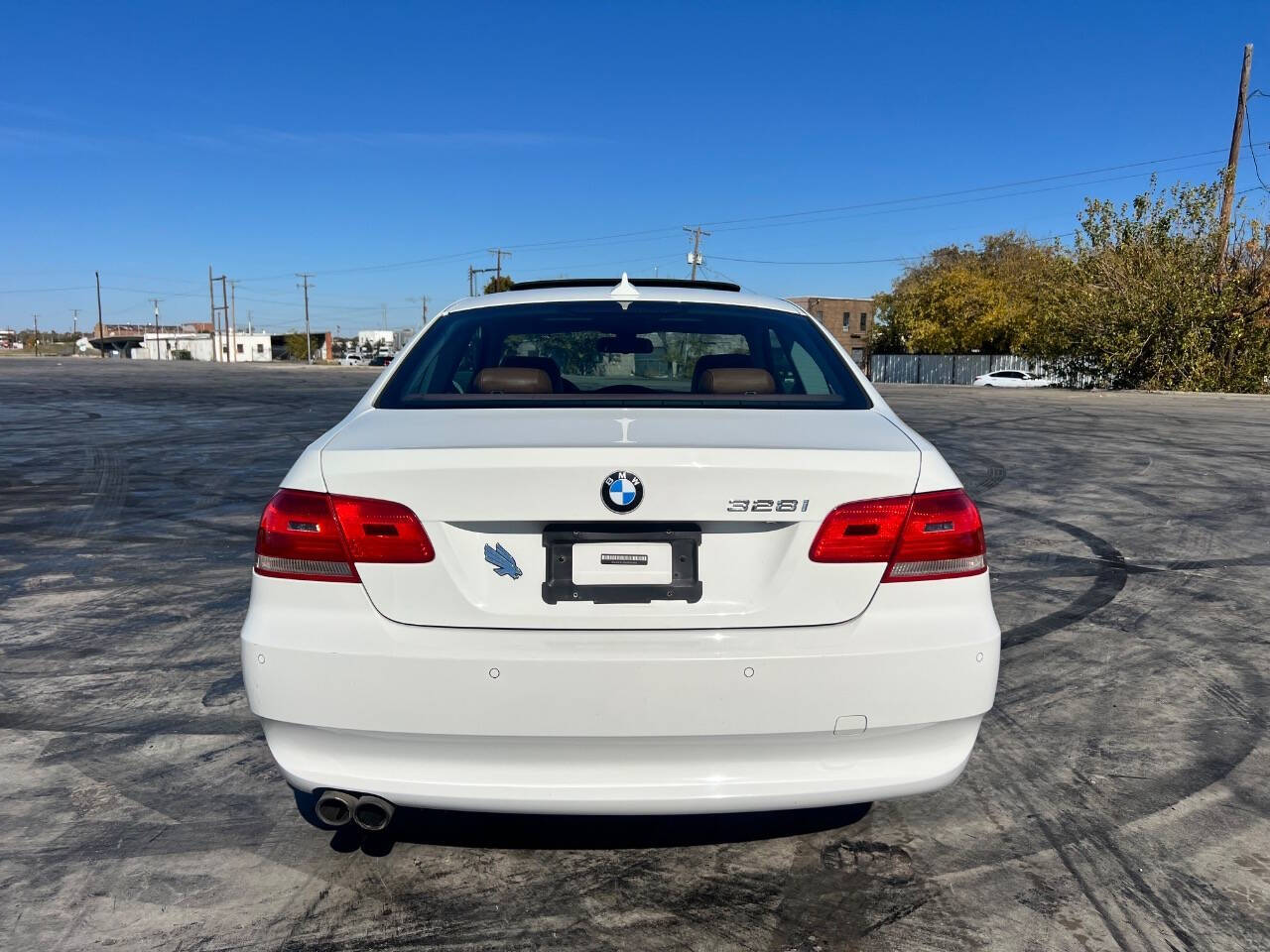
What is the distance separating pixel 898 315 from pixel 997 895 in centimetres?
5493

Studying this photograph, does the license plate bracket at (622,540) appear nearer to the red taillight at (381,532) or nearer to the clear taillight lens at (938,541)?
the red taillight at (381,532)

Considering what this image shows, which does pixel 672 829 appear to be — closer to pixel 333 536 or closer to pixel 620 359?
pixel 333 536

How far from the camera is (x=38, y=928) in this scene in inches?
95.6

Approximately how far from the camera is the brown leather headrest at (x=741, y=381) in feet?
10.6

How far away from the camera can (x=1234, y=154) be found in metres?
28.8

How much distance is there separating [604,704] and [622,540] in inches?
14.6

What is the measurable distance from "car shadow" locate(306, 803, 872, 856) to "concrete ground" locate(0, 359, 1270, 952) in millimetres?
10

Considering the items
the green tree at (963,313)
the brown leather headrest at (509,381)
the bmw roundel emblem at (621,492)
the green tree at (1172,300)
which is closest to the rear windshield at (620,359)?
the brown leather headrest at (509,381)

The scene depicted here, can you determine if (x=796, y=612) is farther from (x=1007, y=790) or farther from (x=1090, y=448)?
(x=1090, y=448)

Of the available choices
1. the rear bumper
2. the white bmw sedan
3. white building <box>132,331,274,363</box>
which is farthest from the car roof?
white building <box>132,331,274,363</box>

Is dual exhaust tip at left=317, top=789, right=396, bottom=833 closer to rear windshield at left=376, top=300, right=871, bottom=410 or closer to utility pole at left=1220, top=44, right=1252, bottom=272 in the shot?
rear windshield at left=376, top=300, right=871, bottom=410

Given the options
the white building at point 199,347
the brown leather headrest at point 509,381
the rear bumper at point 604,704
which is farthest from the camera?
the white building at point 199,347

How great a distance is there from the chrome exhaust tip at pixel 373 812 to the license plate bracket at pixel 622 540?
637 mm

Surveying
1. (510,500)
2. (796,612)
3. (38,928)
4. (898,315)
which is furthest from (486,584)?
(898,315)
